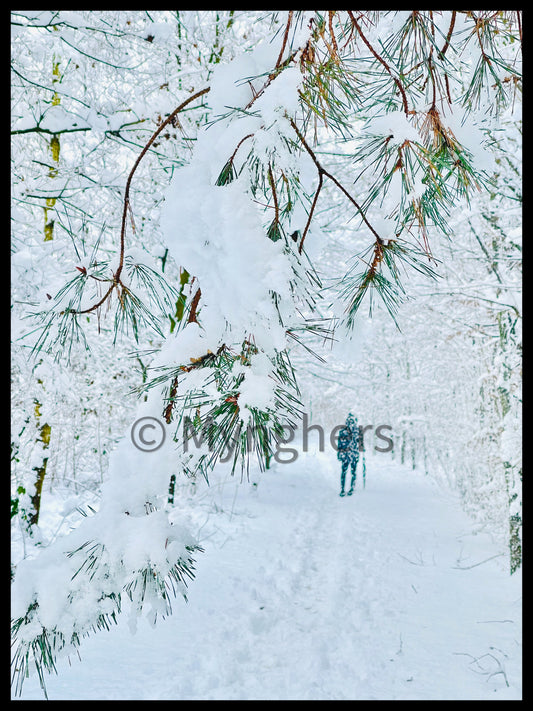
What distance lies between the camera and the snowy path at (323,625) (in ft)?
10.0

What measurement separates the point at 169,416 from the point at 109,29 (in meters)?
3.23

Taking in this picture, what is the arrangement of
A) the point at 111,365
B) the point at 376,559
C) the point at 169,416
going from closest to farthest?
the point at 169,416
the point at 376,559
the point at 111,365

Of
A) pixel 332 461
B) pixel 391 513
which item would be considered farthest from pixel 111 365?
pixel 332 461

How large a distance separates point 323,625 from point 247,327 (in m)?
3.96

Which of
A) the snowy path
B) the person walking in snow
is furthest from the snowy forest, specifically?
the person walking in snow

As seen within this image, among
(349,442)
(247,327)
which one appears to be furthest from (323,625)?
(349,442)

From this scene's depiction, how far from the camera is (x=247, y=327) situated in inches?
→ 34.4

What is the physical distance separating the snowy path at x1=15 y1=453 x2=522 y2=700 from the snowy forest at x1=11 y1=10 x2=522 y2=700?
0.03m

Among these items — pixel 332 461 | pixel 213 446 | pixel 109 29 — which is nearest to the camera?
pixel 213 446

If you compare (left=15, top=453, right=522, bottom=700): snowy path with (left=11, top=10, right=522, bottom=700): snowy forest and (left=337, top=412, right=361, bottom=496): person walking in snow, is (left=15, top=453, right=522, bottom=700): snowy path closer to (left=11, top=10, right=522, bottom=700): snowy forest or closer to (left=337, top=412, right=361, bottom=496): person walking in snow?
(left=11, top=10, right=522, bottom=700): snowy forest

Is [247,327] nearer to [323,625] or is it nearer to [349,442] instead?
[323,625]
